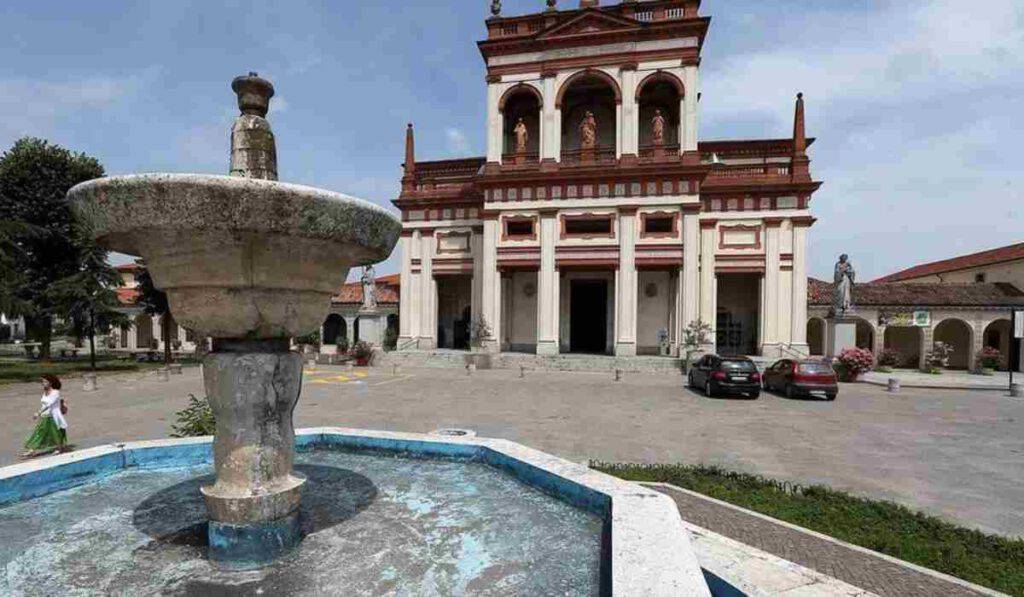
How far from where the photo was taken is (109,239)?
2.57 metres

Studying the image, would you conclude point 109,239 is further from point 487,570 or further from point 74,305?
point 74,305

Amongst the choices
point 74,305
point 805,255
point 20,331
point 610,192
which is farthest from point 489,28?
point 20,331

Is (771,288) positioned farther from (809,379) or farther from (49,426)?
(49,426)

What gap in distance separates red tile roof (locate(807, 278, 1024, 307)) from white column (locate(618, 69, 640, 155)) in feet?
48.7

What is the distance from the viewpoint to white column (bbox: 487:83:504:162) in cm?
2652

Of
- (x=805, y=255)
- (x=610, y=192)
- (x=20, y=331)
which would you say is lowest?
(x=20, y=331)

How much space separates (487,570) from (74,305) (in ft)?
93.7

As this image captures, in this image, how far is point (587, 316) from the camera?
28.2 m

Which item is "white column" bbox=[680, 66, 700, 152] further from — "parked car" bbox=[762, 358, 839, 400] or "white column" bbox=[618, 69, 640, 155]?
"parked car" bbox=[762, 358, 839, 400]

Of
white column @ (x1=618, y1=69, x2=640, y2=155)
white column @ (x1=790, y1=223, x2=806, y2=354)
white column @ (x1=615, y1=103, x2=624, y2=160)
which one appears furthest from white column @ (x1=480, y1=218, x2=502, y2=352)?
white column @ (x1=790, y1=223, x2=806, y2=354)

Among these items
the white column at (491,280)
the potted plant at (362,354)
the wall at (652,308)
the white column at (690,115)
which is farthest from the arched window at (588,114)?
the potted plant at (362,354)

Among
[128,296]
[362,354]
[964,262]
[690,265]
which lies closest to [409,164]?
[362,354]

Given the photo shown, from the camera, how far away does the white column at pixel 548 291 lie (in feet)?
81.0

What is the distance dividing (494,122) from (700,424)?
20.9 m
